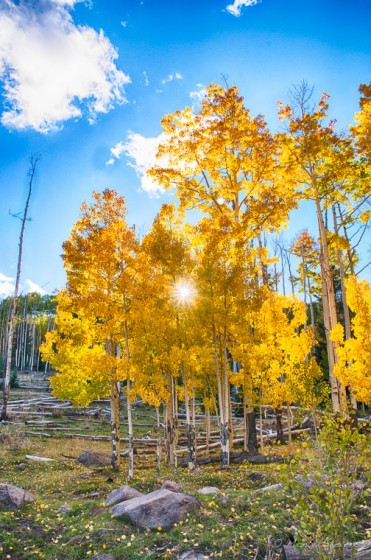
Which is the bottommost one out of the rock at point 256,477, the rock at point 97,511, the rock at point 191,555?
the rock at point 256,477

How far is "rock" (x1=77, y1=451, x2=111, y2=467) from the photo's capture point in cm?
1534

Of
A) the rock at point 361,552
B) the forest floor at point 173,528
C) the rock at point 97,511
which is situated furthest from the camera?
the rock at point 97,511

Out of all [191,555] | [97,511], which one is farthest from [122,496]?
[191,555]

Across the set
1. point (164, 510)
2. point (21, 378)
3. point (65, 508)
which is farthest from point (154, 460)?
point (21, 378)

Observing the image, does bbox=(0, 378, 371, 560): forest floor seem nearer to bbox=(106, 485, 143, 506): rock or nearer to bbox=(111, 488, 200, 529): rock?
bbox=(111, 488, 200, 529): rock

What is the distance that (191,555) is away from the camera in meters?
5.49

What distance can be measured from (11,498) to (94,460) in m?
8.21

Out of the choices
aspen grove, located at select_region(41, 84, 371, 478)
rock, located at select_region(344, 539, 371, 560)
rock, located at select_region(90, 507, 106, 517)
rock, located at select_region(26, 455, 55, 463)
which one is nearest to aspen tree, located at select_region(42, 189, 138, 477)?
aspen grove, located at select_region(41, 84, 371, 478)

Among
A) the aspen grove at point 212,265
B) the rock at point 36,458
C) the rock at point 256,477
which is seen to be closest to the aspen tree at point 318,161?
the aspen grove at point 212,265

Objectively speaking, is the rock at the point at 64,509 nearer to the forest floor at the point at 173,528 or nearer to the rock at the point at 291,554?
the forest floor at the point at 173,528

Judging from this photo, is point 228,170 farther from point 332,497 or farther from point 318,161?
point 332,497

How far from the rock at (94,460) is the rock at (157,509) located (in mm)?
8992

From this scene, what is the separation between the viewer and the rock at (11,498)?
7727mm

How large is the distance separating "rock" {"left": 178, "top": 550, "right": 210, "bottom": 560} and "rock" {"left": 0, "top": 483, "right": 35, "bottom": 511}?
4061 millimetres
